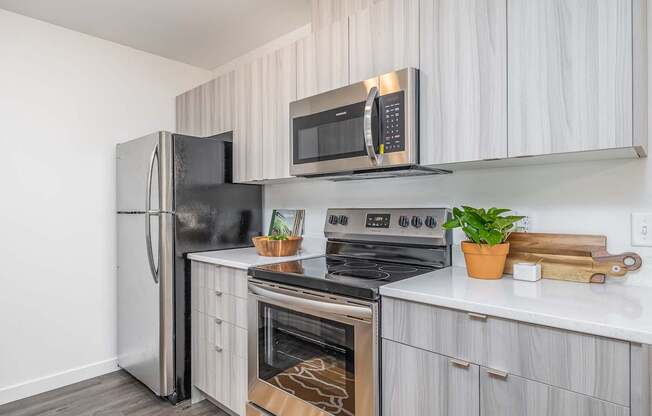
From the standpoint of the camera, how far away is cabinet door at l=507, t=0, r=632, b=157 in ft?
3.83

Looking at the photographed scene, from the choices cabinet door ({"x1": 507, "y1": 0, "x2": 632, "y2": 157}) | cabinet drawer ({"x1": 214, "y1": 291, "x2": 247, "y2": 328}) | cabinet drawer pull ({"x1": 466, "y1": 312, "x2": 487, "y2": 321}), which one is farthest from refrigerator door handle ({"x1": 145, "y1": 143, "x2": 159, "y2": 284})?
cabinet door ({"x1": 507, "y1": 0, "x2": 632, "y2": 157})

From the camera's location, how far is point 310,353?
1.66 meters

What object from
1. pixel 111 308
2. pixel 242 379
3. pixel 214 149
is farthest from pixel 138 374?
pixel 214 149

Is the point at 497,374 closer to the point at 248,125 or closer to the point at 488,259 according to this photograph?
the point at 488,259

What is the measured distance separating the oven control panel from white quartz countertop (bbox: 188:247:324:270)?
24 centimetres

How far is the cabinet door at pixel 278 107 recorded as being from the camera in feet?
7.16

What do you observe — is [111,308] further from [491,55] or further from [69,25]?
[491,55]

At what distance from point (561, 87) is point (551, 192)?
1.57 ft

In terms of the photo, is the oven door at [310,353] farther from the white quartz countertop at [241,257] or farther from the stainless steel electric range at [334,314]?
the white quartz countertop at [241,257]

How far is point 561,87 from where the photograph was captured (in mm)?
1264

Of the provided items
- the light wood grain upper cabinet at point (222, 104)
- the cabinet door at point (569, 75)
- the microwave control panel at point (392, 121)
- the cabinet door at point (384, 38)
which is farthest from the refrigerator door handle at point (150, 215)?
the cabinet door at point (569, 75)

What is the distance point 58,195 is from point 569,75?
2932 mm

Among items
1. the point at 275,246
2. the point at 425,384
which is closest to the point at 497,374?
the point at 425,384

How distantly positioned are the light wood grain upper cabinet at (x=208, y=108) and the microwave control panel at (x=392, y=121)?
1.31 m
